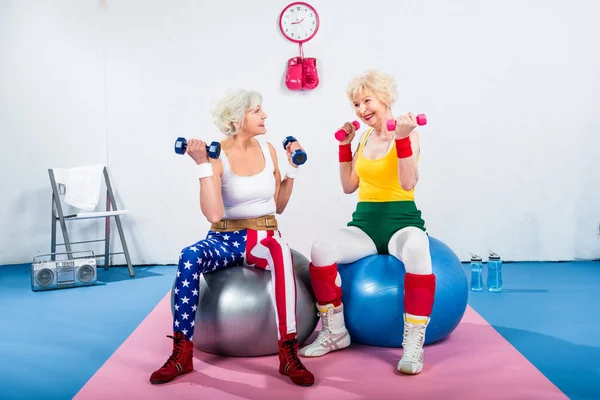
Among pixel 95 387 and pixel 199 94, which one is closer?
pixel 95 387

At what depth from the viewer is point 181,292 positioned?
2453 millimetres

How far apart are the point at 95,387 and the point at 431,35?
3773mm

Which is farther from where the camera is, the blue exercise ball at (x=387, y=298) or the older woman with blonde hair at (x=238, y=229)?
the blue exercise ball at (x=387, y=298)

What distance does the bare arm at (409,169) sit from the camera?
264cm

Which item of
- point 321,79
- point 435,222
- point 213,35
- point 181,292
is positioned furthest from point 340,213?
point 181,292

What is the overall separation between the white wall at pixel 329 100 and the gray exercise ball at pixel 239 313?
8.08 ft

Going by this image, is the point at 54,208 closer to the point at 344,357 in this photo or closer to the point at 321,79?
the point at 321,79

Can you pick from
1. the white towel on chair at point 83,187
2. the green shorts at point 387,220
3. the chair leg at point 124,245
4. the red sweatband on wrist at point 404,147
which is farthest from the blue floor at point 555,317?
the white towel on chair at point 83,187

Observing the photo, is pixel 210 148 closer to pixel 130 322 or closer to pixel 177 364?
pixel 177 364

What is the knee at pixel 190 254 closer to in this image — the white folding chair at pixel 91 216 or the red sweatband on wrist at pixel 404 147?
the red sweatband on wrist at pixel 404 147

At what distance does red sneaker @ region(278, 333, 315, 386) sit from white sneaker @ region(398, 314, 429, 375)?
1.25ft

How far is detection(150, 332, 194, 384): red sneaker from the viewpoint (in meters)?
2.37

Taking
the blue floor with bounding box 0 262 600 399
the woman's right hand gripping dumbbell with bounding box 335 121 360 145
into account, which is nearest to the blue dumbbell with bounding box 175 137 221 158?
the woman's right hand gripping dumbbell with bounding box 335 121 360 145

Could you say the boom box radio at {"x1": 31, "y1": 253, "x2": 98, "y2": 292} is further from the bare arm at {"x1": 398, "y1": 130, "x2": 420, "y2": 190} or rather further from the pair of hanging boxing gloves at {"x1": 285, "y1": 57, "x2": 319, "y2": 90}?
the bare arm at {"x1": 398, "y1": 130, "x2": 420, "y2": 190}
